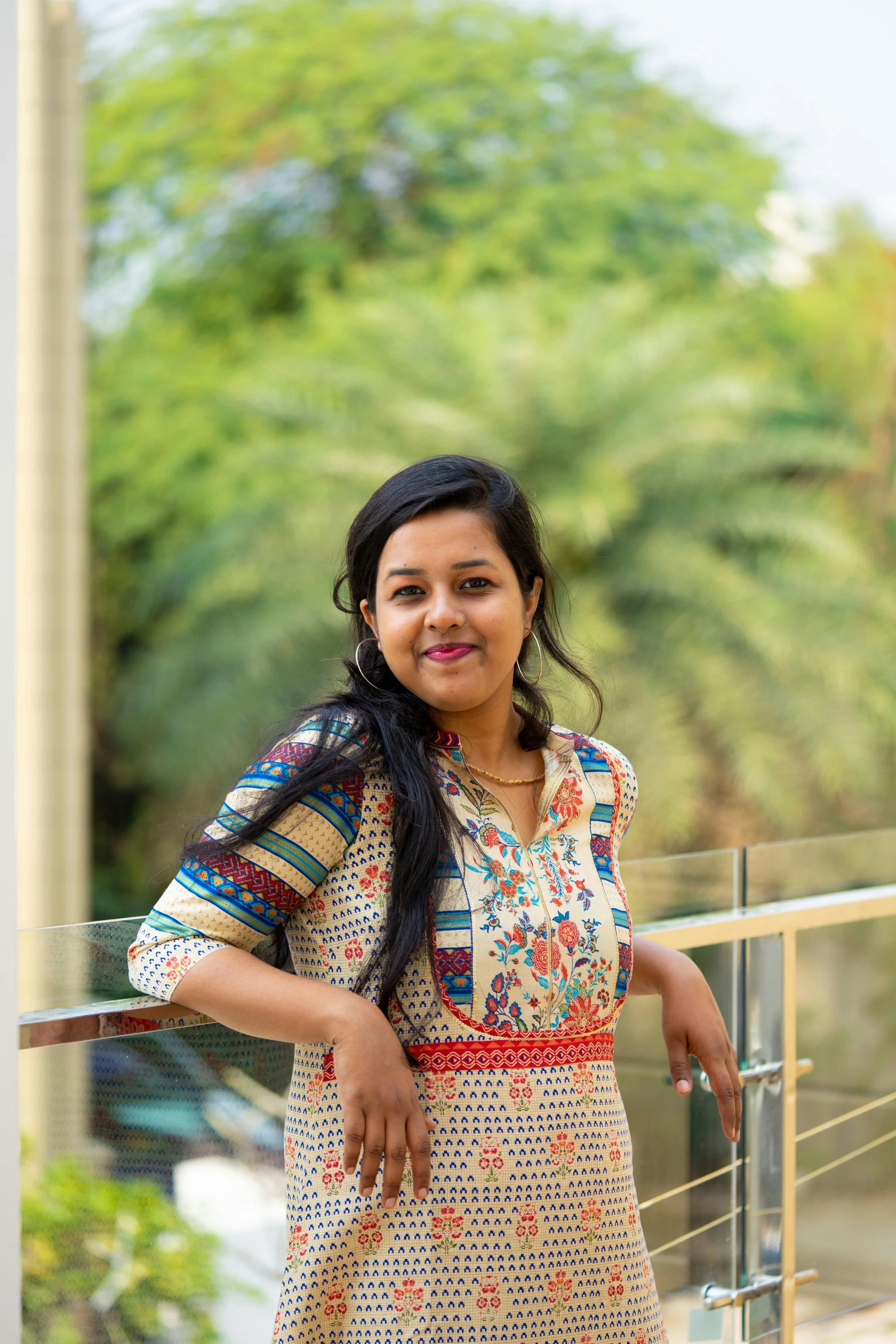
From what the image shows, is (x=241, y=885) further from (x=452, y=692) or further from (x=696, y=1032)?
(x=696, y=1032)

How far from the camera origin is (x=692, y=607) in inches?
350

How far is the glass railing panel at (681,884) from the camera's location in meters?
1.96

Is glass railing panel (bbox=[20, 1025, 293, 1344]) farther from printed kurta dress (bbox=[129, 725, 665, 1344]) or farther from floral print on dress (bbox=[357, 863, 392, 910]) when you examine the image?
floral print on dress (bbox=[357, 863, 392, 910])

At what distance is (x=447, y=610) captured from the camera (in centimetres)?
132

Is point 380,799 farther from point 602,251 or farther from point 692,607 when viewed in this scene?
point 602,251

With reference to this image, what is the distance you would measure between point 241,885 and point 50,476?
22.1 ft

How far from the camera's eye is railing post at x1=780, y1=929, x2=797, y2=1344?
7.13 feet

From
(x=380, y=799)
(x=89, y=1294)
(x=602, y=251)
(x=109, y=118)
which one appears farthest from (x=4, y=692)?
(x=109, y=118)

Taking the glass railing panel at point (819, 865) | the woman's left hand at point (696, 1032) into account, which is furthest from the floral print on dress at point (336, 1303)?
the glass railing panel at point (819, 865)

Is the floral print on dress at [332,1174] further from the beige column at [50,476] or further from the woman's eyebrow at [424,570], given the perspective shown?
the beige column at [50,476]

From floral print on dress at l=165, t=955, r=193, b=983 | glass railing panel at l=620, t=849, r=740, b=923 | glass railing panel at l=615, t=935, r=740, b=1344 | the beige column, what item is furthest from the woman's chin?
the beige column

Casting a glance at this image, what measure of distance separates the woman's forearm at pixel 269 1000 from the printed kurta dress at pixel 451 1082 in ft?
0.07

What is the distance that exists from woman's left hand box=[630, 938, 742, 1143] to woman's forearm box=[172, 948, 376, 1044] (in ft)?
1.48

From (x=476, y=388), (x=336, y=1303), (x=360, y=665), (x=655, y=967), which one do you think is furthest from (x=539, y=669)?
(x=476, y=388)
